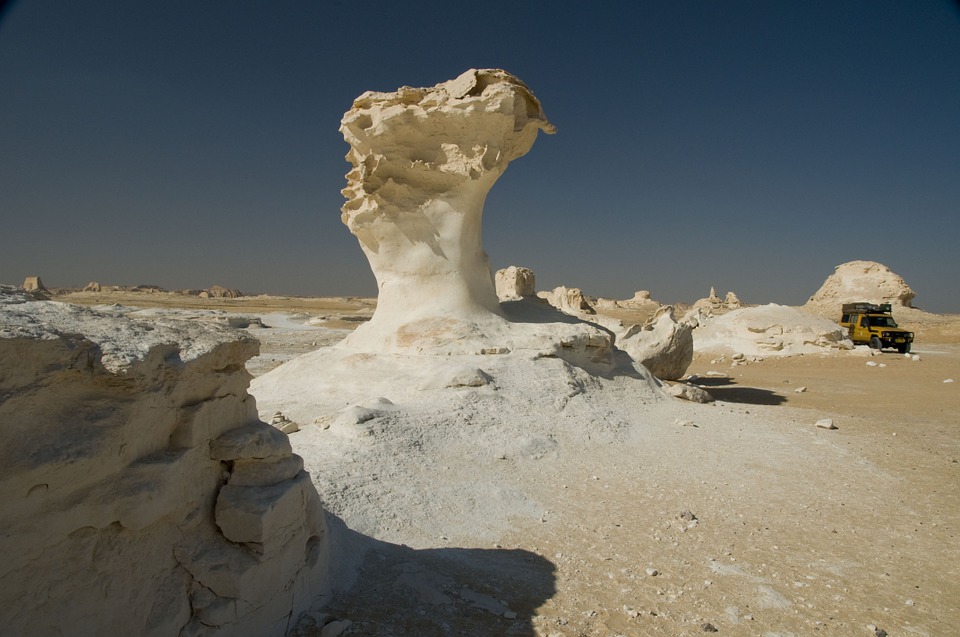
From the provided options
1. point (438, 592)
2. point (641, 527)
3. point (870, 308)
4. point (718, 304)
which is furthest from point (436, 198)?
point (718, 304)

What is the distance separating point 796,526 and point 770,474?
128 cm

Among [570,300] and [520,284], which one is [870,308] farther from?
[520,284]

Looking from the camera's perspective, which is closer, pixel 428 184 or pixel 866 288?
pixel 428 184

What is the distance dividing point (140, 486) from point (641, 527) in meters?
3.63

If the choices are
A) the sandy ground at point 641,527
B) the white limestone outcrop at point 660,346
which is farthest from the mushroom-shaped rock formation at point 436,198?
the white limestone outcrop at point 660,346

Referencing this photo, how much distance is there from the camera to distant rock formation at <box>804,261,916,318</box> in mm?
28141

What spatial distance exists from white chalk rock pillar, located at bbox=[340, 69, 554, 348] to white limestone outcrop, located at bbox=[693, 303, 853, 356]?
1400 cm

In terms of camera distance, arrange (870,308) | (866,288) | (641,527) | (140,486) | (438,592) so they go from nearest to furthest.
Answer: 1. (140,486)
2. (438,592)
3. (641,527)
4. (870,308)
5. (866,288)

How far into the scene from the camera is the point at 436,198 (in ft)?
30.7

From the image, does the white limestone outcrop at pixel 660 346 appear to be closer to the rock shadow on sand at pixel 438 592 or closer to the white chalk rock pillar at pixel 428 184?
the white chalk rock pillar at pixel 428 184

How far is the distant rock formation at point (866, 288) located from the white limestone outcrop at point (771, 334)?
947 cm

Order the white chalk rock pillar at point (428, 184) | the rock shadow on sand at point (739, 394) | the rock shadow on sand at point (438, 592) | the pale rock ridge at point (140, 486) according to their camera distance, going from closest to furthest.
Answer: the pale rock ridge at point (140, 486) → the rock shadow on sand at point (438, 592) → the white chalk rock pillar at point (428, 184) → the rock shadow on sand at point (739, 394)

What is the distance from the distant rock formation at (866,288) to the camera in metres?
28.1

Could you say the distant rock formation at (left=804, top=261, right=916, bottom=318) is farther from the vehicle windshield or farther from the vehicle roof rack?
the vehicle windshield
